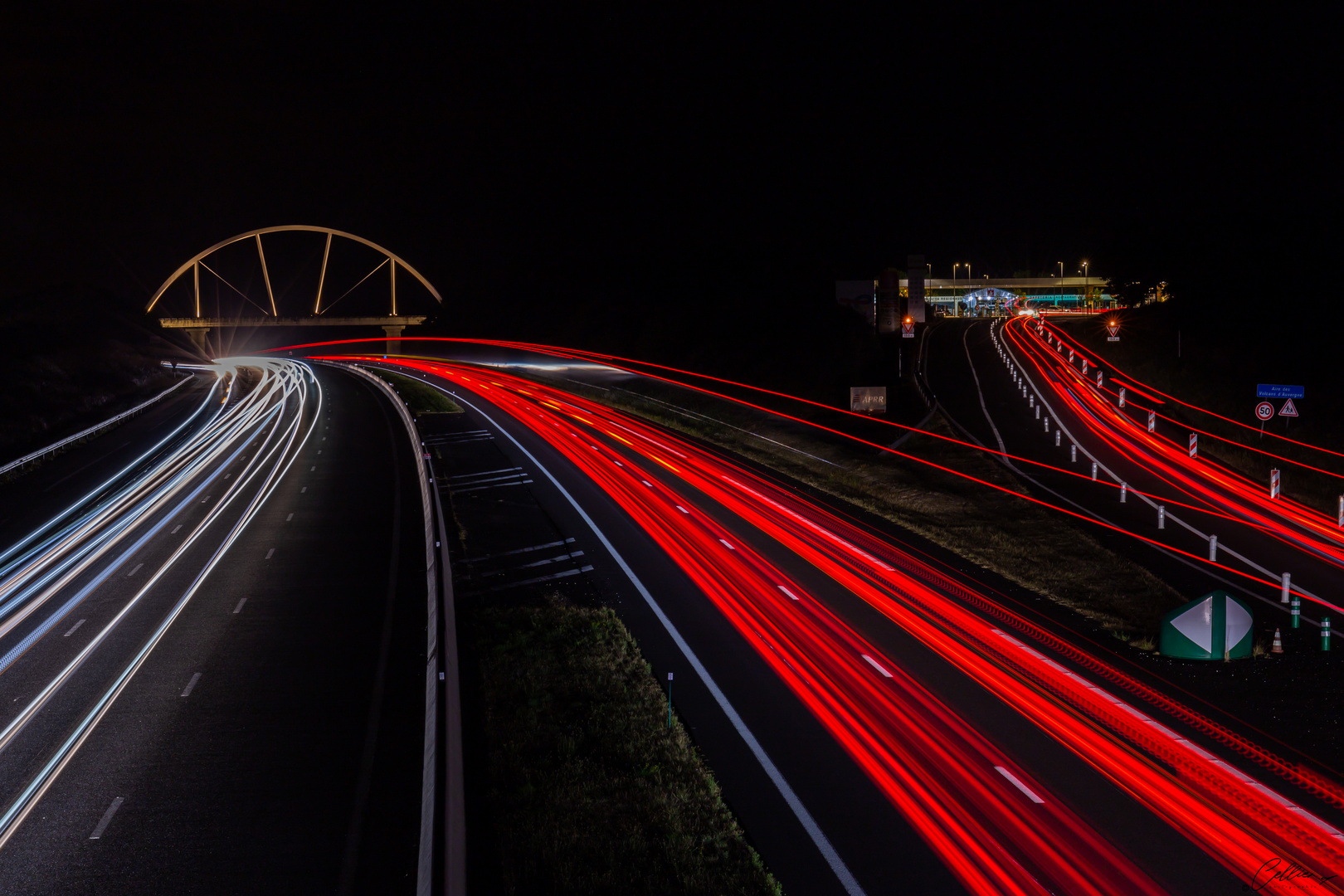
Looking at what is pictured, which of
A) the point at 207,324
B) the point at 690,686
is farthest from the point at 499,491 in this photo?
the point at 207,324

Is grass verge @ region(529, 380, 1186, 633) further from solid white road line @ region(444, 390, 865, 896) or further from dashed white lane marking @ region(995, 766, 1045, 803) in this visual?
solid white road line @ region(444, 390, 865, 896)

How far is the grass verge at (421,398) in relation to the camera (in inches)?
2146

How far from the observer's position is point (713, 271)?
130 m

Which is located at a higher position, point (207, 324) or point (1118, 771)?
point (207, 324)

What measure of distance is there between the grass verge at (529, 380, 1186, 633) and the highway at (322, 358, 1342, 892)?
225cm

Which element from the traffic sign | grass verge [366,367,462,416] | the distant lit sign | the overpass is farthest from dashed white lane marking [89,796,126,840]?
the overpass

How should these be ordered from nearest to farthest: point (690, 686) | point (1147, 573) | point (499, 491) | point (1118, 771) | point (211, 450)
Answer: point (1118, 771)
point (690, 686)
point (1147, 573)
point (499, 491)
point (211, 450)

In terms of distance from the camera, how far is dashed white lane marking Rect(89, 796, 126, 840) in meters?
9.88

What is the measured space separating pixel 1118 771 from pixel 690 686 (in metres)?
6.13

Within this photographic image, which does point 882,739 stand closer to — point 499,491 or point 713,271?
point 499,491

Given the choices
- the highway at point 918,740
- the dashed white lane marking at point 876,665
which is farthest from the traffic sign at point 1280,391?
the dashed white lane marking at point 876,665
